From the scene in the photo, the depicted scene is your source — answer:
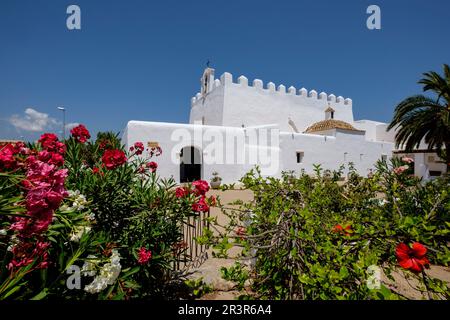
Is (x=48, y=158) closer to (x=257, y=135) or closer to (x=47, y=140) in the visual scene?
(x=47, y=140)

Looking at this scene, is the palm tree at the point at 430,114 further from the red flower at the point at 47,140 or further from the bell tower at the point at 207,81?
the bell tower at the point at 207,81

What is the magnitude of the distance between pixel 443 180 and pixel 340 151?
15.4 meters

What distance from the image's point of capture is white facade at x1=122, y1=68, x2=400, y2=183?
42.0 feet

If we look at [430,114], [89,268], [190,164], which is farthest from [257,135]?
[89,268]

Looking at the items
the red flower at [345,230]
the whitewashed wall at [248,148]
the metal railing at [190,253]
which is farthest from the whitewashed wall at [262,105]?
the red flower at [345,230]

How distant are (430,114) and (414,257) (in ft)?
42.2

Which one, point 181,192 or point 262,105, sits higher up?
point 262,105

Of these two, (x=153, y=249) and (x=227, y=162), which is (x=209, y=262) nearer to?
(x=153, y=249)

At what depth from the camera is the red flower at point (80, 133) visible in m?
2.95

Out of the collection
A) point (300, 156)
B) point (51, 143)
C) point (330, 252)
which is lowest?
point (330, 252)

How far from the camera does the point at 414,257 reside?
1.18 m

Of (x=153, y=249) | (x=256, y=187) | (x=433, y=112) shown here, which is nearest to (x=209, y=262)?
(x=153, y=249)
